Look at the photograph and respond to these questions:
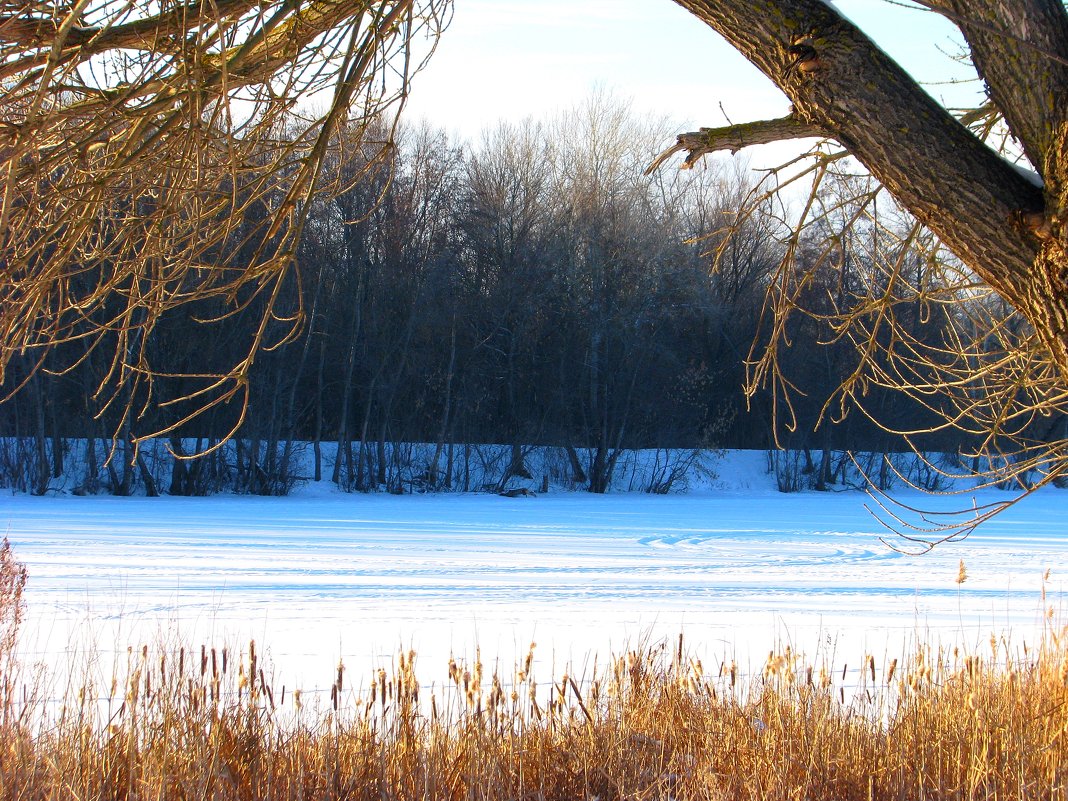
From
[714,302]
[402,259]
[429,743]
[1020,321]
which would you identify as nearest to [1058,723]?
[429,743]

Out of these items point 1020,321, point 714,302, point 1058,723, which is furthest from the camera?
point 714,302

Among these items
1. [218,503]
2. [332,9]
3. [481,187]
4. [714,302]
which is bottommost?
[218,503]

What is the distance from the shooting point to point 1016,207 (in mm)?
2861

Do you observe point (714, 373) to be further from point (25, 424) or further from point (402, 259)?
point (25, 424)

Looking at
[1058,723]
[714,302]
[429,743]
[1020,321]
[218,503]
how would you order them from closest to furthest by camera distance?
1. [429,743]
2. [1058,723]
3. [1020,321]
4. [218,503]
5. [714,302]

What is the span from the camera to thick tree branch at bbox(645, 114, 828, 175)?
3.30m

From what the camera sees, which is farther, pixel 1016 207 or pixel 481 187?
pixel 481 187

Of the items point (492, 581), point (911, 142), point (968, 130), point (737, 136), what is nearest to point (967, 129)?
point (968, 130)

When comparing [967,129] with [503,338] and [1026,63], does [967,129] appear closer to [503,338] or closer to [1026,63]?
[1026,63]

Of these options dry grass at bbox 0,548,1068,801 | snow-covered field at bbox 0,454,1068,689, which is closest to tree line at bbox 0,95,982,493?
Answer: snow-covered field at bbox 0,454,1068,689

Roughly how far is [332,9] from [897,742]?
3945 millimetres

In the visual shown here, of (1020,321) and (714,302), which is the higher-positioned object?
(714,302)

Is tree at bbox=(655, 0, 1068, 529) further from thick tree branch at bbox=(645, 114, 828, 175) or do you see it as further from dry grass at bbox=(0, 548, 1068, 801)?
dry grass at bbox=(0, 548, 1068, 801)

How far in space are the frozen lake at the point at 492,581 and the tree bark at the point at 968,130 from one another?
9.32 feet
